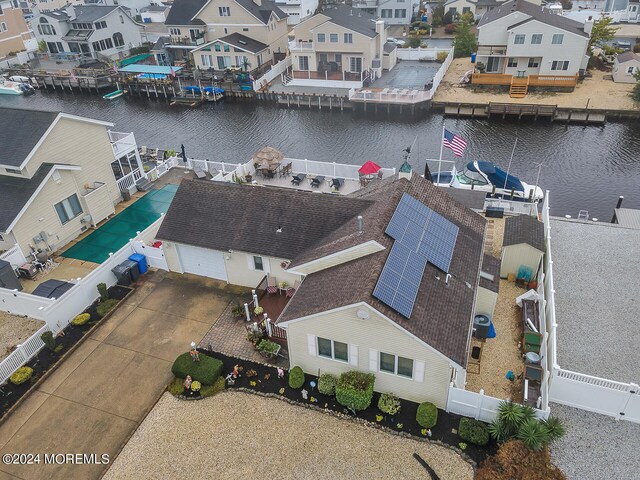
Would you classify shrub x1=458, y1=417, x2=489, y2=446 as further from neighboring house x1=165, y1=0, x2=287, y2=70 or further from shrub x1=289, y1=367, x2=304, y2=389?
neighboring house x1=165, y1=0, x2=287, y2=70

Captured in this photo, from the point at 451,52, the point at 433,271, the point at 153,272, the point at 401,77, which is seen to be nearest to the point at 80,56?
the point at 401,77

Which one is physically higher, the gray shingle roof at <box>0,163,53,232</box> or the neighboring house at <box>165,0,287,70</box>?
the neighboring house at <box>165,0,287,70</box>

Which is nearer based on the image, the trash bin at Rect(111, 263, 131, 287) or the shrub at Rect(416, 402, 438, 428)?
the shrub at Rect(416, 402, 438, 428)

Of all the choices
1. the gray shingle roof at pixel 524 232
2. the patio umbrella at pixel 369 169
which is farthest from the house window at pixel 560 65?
the gray shingle roof at pixel 524 232

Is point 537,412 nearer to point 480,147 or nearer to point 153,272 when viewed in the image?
point 153,272

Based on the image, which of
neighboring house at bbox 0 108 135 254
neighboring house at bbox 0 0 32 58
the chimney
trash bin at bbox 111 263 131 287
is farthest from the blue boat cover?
neighboring house at bbox 0 0 32 58

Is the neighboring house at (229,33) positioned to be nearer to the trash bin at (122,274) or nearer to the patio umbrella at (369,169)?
the patio umbrella at (369,169)
